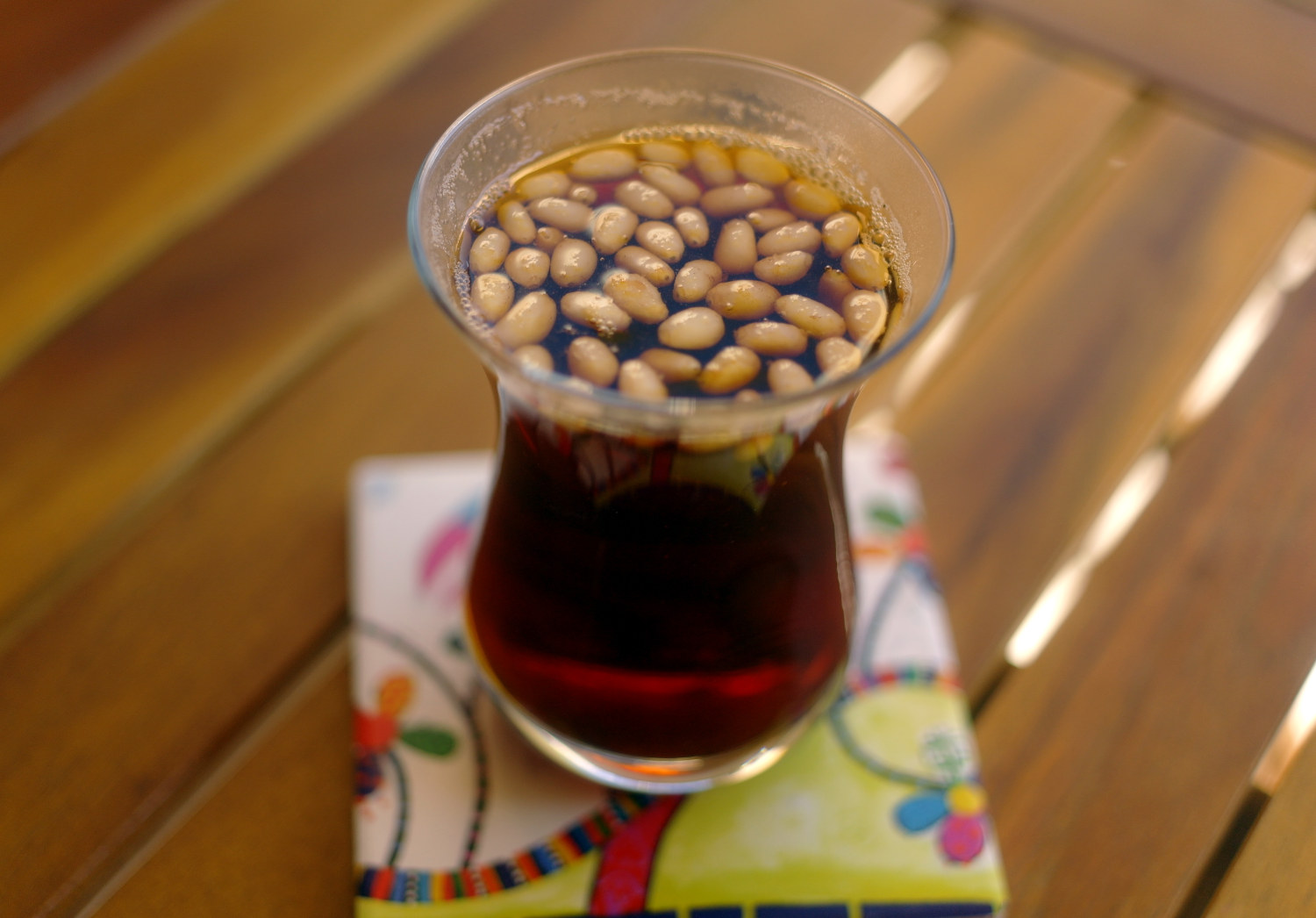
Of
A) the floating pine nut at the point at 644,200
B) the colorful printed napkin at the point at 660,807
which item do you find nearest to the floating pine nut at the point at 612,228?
the floating pine nut at the point at 644,200

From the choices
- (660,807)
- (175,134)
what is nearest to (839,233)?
(660,807)

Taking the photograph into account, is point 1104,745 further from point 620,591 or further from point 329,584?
point 329,584

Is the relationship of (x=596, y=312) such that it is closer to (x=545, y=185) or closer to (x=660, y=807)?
(x=545, y=185)

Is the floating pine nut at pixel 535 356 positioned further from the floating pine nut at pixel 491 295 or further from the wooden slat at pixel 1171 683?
the wooden slat at pixel 1171 683

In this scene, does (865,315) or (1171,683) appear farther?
(1171,683)

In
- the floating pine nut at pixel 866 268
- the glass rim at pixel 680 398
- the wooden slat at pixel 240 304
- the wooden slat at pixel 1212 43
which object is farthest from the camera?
the wooden slat at pixel 1212 43

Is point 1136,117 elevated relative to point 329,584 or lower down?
elevated

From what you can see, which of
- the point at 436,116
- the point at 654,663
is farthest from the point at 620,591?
the point at 436,116
